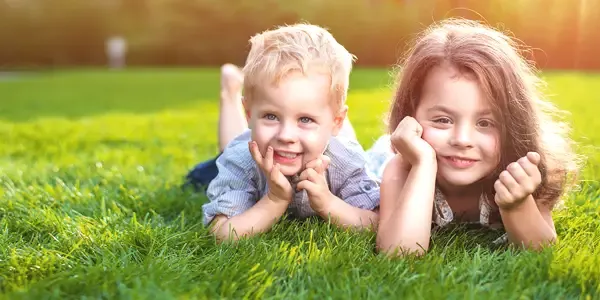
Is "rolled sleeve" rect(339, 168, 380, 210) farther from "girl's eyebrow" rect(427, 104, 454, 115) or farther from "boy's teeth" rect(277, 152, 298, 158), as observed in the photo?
"girl's eyebrow" rect(427, 104, 454, 115)

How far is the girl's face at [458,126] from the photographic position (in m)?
2.14

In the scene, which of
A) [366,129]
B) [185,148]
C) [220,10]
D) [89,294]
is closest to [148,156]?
[185,148]

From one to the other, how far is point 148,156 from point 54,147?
0.73 meters

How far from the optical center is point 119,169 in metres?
3.62

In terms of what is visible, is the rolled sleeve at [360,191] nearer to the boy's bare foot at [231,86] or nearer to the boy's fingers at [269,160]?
the boy's fingers at [269,160]

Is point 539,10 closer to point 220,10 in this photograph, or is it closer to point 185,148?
point 220,10

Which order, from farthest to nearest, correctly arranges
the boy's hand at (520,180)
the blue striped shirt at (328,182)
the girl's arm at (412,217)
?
the blue striped shirt at (328,182), the girl's arm at (412,217), the boy's hand at (520,180)

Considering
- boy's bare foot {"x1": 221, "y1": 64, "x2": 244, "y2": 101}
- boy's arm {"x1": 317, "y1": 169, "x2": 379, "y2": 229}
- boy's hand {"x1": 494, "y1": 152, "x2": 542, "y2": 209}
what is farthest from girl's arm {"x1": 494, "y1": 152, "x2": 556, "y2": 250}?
boy's bare foot {"x1": 221, "y1": 64, "x2": 244, "y2": 101}

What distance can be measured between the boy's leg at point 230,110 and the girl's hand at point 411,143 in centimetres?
143

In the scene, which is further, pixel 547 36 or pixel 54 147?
pixel 547 36

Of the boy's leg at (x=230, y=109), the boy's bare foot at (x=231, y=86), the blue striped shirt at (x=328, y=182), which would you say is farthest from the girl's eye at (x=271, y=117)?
the boy's bare foot at (x=231, y=86)

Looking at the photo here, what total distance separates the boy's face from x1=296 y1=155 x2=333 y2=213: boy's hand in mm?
34

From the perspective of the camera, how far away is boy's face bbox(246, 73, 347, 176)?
7.13ft

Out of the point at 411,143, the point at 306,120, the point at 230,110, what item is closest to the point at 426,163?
the point at 411,143
